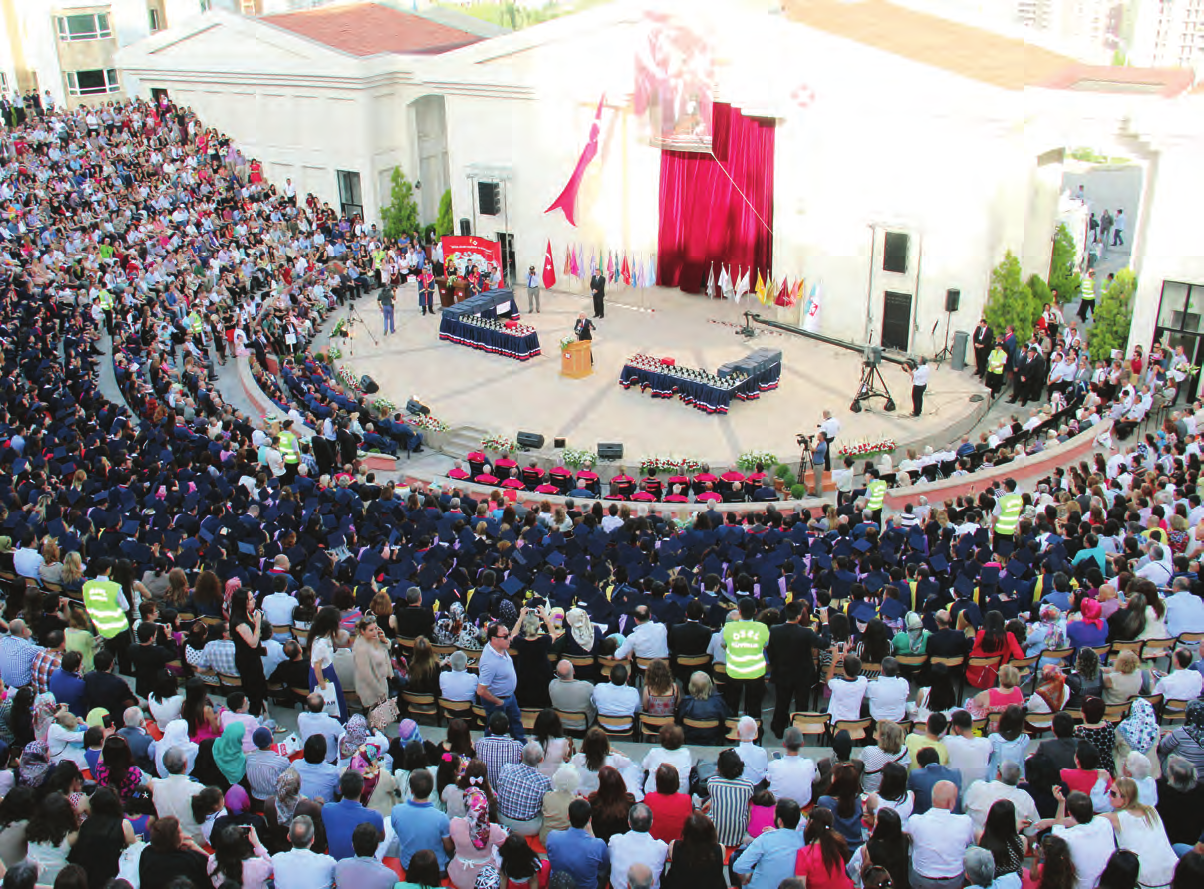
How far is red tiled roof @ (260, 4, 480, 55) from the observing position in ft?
131

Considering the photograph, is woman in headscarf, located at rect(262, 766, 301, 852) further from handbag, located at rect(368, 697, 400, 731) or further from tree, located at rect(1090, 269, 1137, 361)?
tree, located at rect(1090, 269, 1137, 361)

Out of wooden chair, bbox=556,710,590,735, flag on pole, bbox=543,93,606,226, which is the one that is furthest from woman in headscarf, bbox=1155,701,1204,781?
flag on pole, bbox=543,93,606,226

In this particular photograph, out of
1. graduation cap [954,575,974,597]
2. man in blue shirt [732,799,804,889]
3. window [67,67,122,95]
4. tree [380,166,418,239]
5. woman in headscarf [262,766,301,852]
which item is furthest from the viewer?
window [67,67,122,95]

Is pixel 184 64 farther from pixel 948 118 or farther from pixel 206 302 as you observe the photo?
pixel 948 118

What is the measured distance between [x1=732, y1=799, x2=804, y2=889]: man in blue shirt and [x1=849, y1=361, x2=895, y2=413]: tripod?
17.9m

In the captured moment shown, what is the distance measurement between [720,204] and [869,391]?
33.2ft

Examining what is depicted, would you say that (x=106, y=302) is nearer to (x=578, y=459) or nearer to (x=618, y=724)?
(x=578, y=459)

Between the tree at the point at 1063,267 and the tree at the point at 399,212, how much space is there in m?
21.8

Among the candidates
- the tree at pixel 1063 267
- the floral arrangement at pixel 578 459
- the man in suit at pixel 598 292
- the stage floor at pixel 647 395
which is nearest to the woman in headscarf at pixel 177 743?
the floral arrangement at pixel 578 459

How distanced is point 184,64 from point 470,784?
40.0m

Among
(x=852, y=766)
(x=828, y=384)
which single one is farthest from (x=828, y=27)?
(x=852, y=766)

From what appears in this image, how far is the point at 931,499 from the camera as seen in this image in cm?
2059

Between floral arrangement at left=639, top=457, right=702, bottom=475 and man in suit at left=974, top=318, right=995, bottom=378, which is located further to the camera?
man in suit at left=974, top=318, right=995, bottom=378

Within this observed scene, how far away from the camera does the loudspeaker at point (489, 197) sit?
36.5 m
